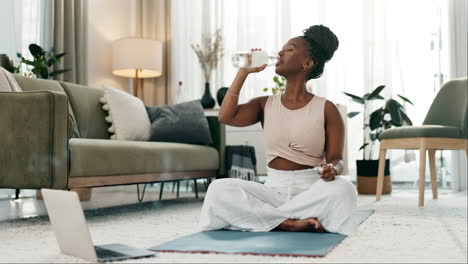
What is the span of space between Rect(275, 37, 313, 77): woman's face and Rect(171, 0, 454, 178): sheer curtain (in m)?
2.54

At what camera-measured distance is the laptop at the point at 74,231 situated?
128 cm

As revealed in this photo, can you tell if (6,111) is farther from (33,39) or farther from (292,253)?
(33,39)

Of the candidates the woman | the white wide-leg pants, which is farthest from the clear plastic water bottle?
the white wide-leg pants

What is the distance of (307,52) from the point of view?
200 cm

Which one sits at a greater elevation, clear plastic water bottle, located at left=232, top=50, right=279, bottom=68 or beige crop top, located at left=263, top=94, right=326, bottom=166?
clear plastic water bottle, located at left=232, top=50, right=279, bottom=68

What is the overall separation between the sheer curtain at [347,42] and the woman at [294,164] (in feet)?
8.29

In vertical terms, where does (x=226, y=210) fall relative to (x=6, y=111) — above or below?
below

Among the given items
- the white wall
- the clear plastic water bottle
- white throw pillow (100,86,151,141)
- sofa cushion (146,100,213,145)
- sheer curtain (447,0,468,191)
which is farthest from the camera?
the white wall

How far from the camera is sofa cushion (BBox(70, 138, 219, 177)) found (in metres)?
2.28

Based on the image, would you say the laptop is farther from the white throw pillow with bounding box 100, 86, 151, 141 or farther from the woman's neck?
the white throw pillow with bounding box 100, 86, 151, 141

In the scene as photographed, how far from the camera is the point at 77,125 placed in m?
A: 3.08

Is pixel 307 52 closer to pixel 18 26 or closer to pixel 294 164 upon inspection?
pixel 294 164

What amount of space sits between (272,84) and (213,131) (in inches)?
57.8

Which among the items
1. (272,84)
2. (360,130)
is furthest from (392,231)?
(272,84)
